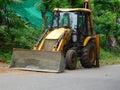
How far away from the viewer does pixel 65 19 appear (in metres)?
22.3

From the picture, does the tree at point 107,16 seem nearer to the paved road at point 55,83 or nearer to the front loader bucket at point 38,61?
the front loader bucket at point 38,61

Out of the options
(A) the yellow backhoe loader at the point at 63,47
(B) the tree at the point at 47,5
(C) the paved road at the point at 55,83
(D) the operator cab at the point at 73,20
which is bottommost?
(C) the paved road at the point at 55,83

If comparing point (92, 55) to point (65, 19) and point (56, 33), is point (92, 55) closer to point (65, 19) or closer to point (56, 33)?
point (65, 19)

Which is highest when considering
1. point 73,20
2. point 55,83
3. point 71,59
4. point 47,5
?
point 47,5

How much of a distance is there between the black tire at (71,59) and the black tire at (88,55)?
3.67 feet

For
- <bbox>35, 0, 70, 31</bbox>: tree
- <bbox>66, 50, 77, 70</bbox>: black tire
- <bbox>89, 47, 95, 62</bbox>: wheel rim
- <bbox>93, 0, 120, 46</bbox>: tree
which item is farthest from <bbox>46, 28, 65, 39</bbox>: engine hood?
<bbox>93, 0, 120, 46</bbox>: tree

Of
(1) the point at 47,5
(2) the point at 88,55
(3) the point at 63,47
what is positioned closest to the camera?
(3) the point at 63,47

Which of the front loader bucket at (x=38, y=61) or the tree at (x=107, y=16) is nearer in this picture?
the front loader bucket at (x=38, y=61)

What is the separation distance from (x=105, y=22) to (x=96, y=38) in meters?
11.0

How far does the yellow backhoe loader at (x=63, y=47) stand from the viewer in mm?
19359

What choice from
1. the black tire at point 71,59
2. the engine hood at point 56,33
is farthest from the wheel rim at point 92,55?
the engine hood at point 56,33

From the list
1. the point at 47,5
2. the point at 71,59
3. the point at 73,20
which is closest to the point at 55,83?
the point at 71,59

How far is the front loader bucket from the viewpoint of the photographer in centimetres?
1912

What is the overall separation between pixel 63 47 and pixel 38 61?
2373 millimetres
